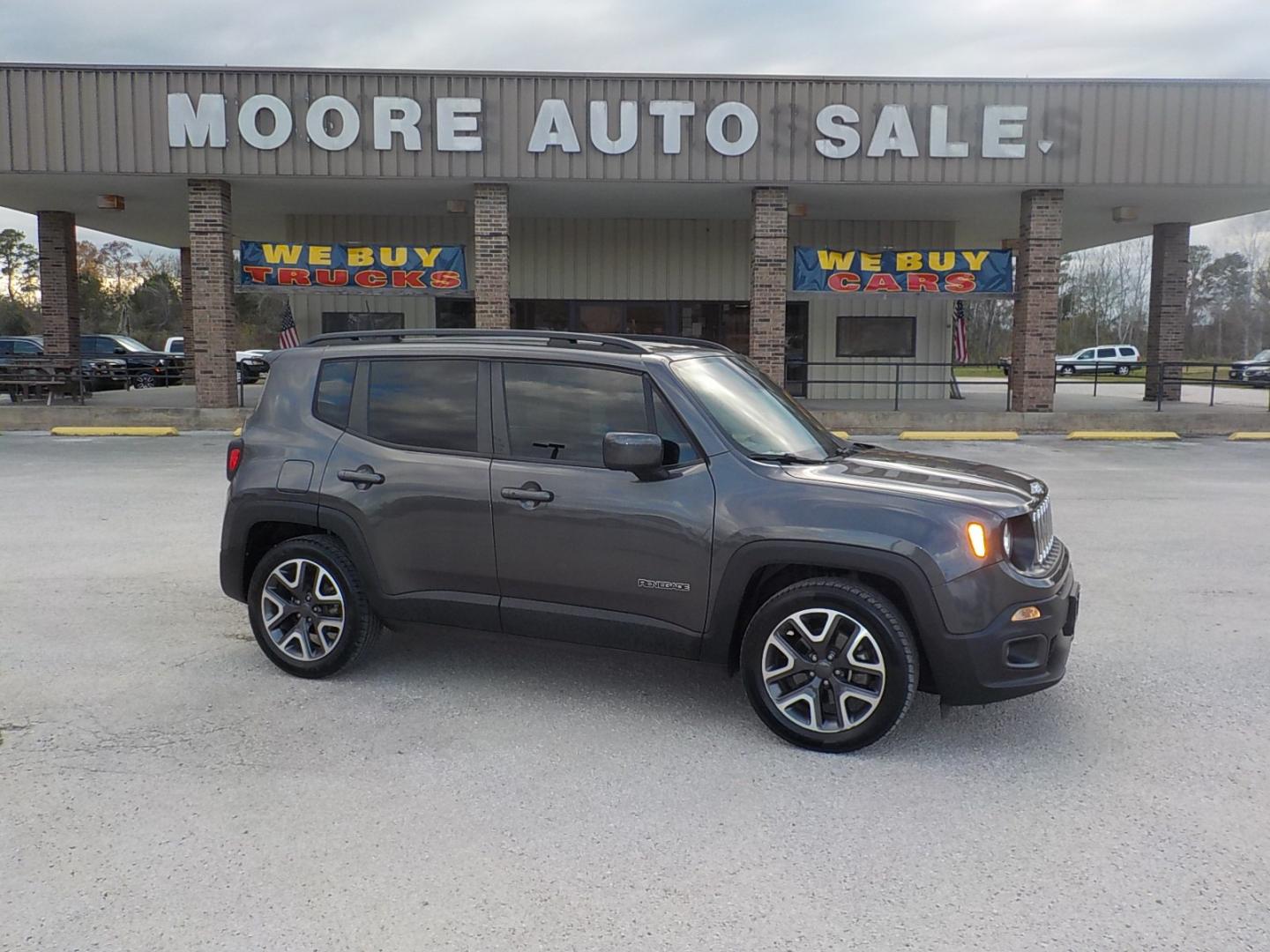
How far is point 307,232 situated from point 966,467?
22039 mm

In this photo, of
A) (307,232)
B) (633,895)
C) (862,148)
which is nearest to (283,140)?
(307,232)

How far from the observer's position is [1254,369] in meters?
39.9

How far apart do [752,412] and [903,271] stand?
50.5ft

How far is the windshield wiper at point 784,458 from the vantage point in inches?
183

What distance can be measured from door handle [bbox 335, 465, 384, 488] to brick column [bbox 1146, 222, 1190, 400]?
2278cm

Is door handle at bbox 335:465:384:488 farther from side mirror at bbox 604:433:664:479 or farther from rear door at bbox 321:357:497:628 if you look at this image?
side mirror at bbox 604:433:664:479

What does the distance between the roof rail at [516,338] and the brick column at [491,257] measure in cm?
1343

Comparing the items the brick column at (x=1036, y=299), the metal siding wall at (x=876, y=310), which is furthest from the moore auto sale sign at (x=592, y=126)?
the metal siding wall at (x=876, y=310)

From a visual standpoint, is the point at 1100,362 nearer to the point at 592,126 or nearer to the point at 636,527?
the point at 592,126

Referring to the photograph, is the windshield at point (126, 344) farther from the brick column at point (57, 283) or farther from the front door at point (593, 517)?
the front door at point (593, 517)

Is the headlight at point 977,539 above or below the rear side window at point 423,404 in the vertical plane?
below

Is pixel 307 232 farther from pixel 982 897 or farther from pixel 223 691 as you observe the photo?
pixel 982 897

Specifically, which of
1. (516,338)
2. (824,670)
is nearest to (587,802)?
(824,670)

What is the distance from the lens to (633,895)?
10.7 ft
